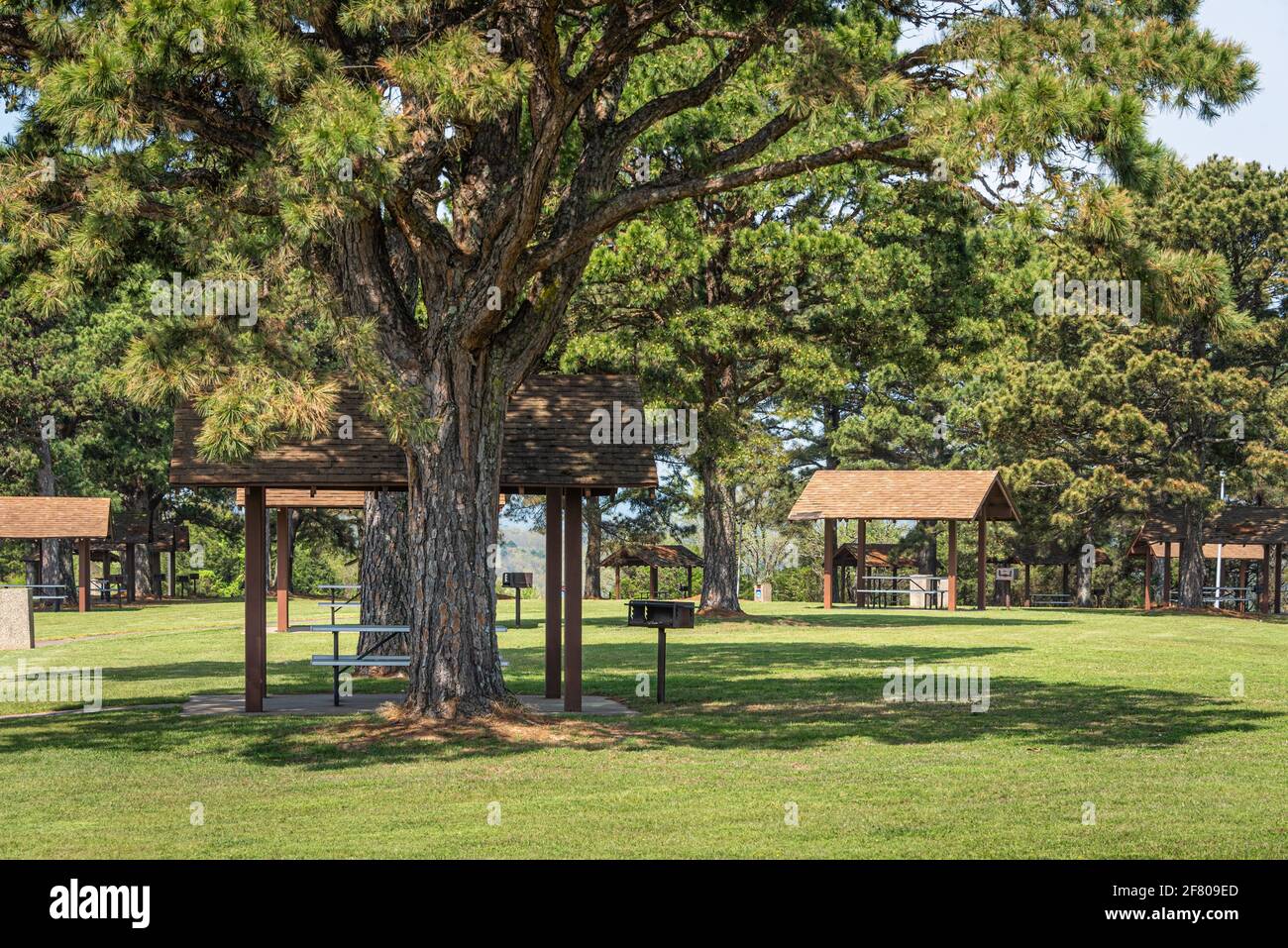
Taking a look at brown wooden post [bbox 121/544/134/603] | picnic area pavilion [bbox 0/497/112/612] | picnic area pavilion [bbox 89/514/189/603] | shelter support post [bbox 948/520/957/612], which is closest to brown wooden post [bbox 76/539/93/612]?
picnic area pavilion [bbox 0/497/112/612]

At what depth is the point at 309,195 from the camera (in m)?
12.6

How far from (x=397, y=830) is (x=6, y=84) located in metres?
10.3

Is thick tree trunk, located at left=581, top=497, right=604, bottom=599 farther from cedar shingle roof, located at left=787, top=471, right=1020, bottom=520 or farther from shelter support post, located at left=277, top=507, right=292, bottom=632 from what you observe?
shelter support post, located at left=277, top=507, right=292, bottom=632

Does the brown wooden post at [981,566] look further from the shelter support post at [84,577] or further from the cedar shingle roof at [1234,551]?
the shelter support post at [84,577]

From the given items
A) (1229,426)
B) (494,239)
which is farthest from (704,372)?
(494,239)

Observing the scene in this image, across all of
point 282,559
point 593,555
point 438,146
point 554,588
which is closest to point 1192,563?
point 593,555

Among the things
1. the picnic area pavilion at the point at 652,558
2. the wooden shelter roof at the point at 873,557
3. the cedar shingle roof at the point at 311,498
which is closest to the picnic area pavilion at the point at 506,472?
the cedar shingle roof at the point at 311,498

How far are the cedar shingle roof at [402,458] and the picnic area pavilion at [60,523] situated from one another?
31.7 metres

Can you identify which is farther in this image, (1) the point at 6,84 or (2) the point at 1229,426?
(2) the point at 1229,426

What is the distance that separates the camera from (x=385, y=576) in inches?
846

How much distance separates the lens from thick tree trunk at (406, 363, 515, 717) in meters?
14.8

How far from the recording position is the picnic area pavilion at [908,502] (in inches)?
1816
